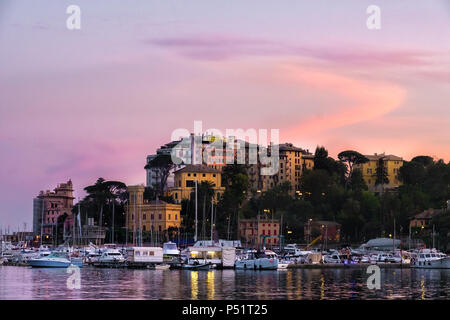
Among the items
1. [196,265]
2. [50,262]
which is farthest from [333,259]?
[50,262]

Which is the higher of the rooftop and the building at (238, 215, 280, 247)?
the rooftop

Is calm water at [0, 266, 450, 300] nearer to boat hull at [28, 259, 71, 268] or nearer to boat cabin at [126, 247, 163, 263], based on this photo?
boat cabin at [126, 247, 163, 263]

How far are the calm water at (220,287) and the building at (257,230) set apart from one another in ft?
178

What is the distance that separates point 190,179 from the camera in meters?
147

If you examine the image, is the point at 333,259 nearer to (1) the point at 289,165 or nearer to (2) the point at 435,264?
(2) the point at 435,264

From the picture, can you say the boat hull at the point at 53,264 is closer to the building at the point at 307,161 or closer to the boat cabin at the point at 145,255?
the boat cabin at the point at 145,255

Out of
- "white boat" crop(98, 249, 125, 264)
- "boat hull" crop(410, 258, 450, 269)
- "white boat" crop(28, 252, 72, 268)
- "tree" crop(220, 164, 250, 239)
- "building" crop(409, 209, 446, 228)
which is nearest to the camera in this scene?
"white boat" crop(28, 252, 72, 268)

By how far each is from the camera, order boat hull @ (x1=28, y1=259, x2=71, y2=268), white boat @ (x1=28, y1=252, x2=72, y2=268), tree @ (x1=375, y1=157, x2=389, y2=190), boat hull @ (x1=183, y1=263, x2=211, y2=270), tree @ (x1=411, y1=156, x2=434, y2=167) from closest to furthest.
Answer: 1. boat hull @ (x1=183, y1=263, x2=211, y2=270)
2. boat hull @ (x1=28, y1=259, x2=71, y2=268)
3. white boat @ (x1=28, y1=252, x2=72, y2=268)
4. tree @ (x1=375, y1=157, x2=389, y2=190)
5. tree @ (x1=411, y1=156, x2=434, y2=167)

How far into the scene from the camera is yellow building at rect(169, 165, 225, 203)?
14662cm

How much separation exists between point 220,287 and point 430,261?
41045 mm

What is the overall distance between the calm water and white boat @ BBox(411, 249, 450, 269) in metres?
18.1

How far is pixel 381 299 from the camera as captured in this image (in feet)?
160

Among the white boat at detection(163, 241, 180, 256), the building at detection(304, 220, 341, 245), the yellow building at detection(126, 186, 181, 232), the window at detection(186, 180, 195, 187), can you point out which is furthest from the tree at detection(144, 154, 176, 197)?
the white boat at detection(163, 241, 180, 256)

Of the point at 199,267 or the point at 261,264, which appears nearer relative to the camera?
the point at 199,267
